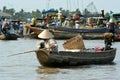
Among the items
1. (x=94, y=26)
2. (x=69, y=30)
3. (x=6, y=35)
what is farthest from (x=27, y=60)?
(x=94, y=26)

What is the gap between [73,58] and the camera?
16.6m

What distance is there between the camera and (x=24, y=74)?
15086 millimetres

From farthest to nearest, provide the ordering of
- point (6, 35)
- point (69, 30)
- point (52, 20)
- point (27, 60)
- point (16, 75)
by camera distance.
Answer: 1. point (52, 20)
2. point (69, 30)
3. point (6, 35)
4. point (27, 60)
5. point (16, 75)

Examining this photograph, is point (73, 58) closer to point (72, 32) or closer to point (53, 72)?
point (53, 72)

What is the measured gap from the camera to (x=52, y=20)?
39.0 meters

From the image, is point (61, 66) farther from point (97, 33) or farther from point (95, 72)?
point (97, 33)

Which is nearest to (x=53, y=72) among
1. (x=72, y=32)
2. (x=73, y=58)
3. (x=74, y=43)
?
(x=73, y=58)

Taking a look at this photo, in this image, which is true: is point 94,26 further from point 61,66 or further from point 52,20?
point 61,66

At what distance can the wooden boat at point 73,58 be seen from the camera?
16016 mm

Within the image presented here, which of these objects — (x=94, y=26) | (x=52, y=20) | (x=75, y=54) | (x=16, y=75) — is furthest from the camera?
(x=52, y=20)

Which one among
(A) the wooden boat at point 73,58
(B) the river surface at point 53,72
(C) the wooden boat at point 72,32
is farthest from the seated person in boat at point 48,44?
(C) the wooden boat at point 72,32

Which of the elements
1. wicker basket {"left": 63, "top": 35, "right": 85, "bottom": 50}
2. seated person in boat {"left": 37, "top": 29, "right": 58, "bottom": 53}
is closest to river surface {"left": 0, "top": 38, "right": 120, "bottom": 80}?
seated person in boat {"left": 37, "top": 29, "right": 58, "bottom": 53}

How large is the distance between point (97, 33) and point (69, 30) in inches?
73.3

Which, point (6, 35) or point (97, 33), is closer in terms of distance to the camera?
point (6, 35)
